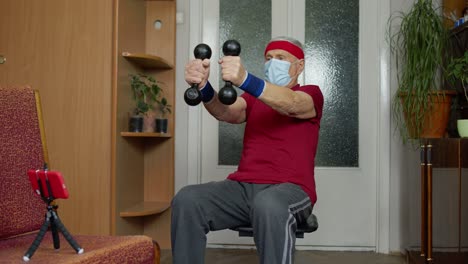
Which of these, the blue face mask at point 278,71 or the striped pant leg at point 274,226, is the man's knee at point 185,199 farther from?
the blue face mask at point 278,71

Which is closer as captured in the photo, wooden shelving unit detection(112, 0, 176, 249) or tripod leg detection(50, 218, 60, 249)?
tripod leg detection(50, 218, 60, 249)

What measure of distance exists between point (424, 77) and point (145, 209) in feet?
5.47

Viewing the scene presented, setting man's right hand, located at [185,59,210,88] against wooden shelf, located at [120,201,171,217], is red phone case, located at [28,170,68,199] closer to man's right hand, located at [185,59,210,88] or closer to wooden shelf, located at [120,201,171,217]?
man's right hand, located at [185,59,210,88]

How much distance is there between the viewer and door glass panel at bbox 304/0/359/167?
10.7 feet

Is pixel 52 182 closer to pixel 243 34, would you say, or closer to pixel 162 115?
pixel 162 115

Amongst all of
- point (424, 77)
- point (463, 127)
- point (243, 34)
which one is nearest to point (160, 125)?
point (243, 34)

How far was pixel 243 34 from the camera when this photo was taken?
10.8 feet

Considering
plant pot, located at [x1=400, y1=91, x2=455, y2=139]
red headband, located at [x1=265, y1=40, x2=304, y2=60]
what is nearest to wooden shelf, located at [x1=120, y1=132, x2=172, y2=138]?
red headband, located at [x1=265, y1=40, x2=304, y2=60]

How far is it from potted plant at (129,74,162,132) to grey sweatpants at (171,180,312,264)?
3.25 ft

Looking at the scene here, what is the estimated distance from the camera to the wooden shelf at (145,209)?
269cm

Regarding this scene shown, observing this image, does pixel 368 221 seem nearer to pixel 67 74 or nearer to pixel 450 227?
pixel 450 227

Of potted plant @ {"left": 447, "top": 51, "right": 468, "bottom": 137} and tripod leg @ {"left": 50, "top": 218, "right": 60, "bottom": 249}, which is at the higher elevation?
potted plant @ {"left": 447, "top": 51, "right": 468, "bottom": 137}

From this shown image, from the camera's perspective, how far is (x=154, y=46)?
3.15 meters

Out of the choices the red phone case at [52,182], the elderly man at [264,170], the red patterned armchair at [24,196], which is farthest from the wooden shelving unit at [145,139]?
the red phone case at [52,182]
